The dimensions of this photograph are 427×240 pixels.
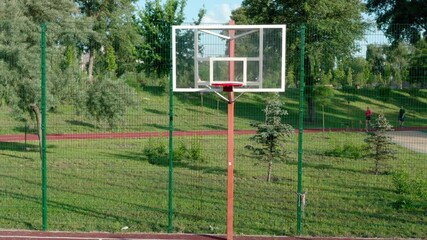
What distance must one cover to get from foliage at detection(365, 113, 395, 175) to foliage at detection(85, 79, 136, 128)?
24.5 feet

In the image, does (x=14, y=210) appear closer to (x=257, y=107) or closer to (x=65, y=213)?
(x=65, y=213)

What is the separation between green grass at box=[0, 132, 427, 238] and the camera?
A: 30.8 feet

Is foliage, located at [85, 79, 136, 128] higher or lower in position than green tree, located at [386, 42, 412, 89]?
lower

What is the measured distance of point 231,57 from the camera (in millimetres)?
7691

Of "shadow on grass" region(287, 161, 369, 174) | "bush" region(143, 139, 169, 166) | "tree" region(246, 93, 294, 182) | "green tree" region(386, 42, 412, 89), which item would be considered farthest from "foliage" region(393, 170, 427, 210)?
"bush" region(143, 139, 169, 166)

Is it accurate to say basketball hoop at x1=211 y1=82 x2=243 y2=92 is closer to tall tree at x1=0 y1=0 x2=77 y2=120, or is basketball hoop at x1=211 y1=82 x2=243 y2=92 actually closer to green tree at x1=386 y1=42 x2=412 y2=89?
green tree at x1=386 y1=42 x2=412 y2=89

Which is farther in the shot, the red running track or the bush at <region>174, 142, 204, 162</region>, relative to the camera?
the bush at <region>174, 142, 204, 162</region>

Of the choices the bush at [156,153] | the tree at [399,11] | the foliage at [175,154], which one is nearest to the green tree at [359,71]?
the foliage at [175,154]

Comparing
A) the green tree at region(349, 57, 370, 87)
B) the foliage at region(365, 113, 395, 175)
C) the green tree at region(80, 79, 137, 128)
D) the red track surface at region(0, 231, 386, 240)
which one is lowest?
the red track surface at region(0, 231, 386, 240)

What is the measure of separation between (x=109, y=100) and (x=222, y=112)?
306cm

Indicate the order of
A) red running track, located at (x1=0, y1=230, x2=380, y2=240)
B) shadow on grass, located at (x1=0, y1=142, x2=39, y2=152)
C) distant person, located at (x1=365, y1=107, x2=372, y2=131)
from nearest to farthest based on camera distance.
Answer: red running track, located at (x1=0, y1=230, x2=380, y2=240)
distant person, located at (x1=365, y1=107, x2=372, y2=131)
shadow on grass, located at (x1=0, y1=142, x2=39, y2=152)

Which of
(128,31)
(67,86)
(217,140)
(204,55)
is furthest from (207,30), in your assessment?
(217,140)

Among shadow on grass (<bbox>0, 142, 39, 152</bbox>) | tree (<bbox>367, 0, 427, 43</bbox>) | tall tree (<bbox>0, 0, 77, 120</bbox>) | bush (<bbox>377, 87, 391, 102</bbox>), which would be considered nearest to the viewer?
bush (<bbox>377, 87, 391, 102</bbox>)

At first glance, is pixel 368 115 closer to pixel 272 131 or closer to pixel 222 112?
pixel 272 131
